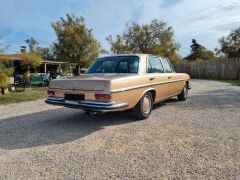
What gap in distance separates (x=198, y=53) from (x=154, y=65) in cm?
5513

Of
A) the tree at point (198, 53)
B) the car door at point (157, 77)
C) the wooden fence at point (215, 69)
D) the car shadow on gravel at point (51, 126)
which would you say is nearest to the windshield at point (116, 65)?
the car door at point (157, 77)

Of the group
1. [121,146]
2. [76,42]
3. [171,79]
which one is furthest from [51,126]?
[76,42]

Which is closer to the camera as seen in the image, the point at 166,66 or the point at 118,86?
the point at 118,86

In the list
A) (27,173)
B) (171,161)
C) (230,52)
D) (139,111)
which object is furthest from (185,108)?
(230,52)

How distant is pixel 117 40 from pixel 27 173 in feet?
132

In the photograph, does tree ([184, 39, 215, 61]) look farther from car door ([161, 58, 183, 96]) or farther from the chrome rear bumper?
the chrome rear bumper

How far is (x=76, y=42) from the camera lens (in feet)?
116

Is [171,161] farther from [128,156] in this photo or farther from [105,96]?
[105,96]

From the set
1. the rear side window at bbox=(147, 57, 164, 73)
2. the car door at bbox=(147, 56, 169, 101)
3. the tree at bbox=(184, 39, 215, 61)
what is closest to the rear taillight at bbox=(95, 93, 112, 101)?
the car door at bbox=(147, 56, 169, 101)

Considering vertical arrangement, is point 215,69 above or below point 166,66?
above

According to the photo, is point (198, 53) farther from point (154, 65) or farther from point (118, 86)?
point (118, 86)

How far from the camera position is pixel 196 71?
3077cm

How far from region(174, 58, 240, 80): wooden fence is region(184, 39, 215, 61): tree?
27.0m

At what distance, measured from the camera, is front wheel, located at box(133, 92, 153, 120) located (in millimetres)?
6215
